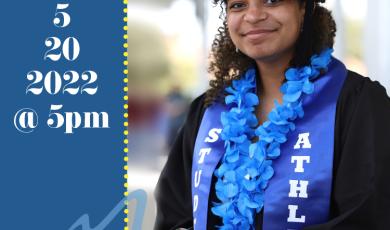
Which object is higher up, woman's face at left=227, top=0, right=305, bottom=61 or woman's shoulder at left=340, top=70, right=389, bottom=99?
woman's face at left=227, top=0, right=305, bottom=61

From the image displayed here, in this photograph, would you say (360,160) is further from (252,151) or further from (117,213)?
(117,213)

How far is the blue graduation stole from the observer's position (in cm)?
140

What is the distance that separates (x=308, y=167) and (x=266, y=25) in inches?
15.7

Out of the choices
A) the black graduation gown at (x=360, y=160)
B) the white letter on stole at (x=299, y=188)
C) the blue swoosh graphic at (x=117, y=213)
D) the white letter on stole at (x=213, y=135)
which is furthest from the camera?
the blue swoosh graphic at (x=117, y=213)

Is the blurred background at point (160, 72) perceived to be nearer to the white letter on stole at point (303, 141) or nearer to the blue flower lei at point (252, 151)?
the blue flower lei at point (252, 151)

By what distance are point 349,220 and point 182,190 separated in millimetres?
617

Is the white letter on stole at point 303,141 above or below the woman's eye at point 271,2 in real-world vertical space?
below

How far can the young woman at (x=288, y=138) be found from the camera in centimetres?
135

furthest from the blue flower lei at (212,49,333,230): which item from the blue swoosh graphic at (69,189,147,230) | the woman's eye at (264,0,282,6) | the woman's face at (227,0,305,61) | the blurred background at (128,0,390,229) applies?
the blurred background at (128,0,390,229)

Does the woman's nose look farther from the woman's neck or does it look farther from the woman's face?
the woman's neck

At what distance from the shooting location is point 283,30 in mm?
1442

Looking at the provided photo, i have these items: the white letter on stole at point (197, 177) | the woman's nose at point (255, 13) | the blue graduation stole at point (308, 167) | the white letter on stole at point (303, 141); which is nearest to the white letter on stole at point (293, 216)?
the blue graduation stole at point (308, 167)

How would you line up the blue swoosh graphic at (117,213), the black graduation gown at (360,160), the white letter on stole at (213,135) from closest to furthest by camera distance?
the black graduation gown at (360,160) → the white letter on stole at (213,135) → the blue swoosh graphic at (117,213)

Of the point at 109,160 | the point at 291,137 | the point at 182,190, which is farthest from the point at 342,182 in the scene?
the point at 109,160
